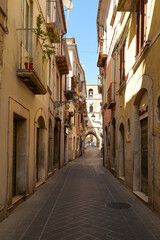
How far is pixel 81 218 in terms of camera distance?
579cm

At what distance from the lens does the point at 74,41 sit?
2850 centimetres

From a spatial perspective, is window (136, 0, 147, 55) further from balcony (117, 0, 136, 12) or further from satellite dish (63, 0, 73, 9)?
satellite dish (63, 0, 73, 9)

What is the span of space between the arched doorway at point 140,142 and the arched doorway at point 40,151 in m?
4.16

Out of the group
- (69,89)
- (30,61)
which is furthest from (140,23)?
(69,89)

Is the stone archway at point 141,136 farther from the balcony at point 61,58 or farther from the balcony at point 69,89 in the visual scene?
the balcony at point 69,89

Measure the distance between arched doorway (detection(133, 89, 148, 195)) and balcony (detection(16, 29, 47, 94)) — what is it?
3.12 metres

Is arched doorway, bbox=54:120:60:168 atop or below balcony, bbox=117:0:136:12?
below

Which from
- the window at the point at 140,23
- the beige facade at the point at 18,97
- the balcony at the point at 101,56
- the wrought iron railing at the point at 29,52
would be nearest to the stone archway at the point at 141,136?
the window at the point at 140,23

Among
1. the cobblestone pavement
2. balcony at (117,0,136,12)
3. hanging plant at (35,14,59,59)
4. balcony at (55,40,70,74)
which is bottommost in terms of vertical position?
the cobblestone pavement

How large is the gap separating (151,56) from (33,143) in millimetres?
4663

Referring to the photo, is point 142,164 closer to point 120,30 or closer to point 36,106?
point 36,106

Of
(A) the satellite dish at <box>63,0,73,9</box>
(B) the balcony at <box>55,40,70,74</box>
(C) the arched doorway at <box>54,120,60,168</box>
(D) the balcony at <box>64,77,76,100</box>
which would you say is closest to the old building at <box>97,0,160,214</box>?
(B) the balcony at <box>55,40,70,74</box>

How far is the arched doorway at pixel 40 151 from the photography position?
1137 cm

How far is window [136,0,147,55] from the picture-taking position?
25.6ft
